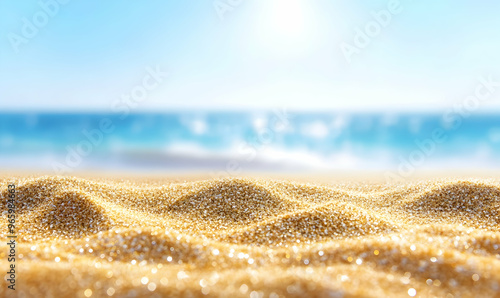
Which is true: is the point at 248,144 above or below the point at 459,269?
below

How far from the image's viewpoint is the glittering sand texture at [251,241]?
2.91 metres

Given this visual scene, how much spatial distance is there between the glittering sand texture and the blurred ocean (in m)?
5.70

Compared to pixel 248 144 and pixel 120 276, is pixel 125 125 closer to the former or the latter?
pixel 248 144

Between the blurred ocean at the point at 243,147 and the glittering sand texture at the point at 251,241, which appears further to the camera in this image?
the blurred ocean at the point at 243,147

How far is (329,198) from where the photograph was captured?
21.5ft

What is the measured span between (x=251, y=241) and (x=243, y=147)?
50.9 feet

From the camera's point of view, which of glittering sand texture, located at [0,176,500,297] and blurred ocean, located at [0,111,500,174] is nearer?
glittering sand texture, located at [0,176,500,297]

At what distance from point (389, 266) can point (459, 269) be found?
54 cm

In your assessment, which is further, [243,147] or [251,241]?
[243,147]

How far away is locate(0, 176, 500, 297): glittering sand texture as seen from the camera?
9.56 ft

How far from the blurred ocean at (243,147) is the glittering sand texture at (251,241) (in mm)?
5698

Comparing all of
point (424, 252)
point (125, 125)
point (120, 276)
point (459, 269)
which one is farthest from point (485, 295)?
point (125, 125)

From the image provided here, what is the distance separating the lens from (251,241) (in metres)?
4.50

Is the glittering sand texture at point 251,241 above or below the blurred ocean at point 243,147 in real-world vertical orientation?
above
